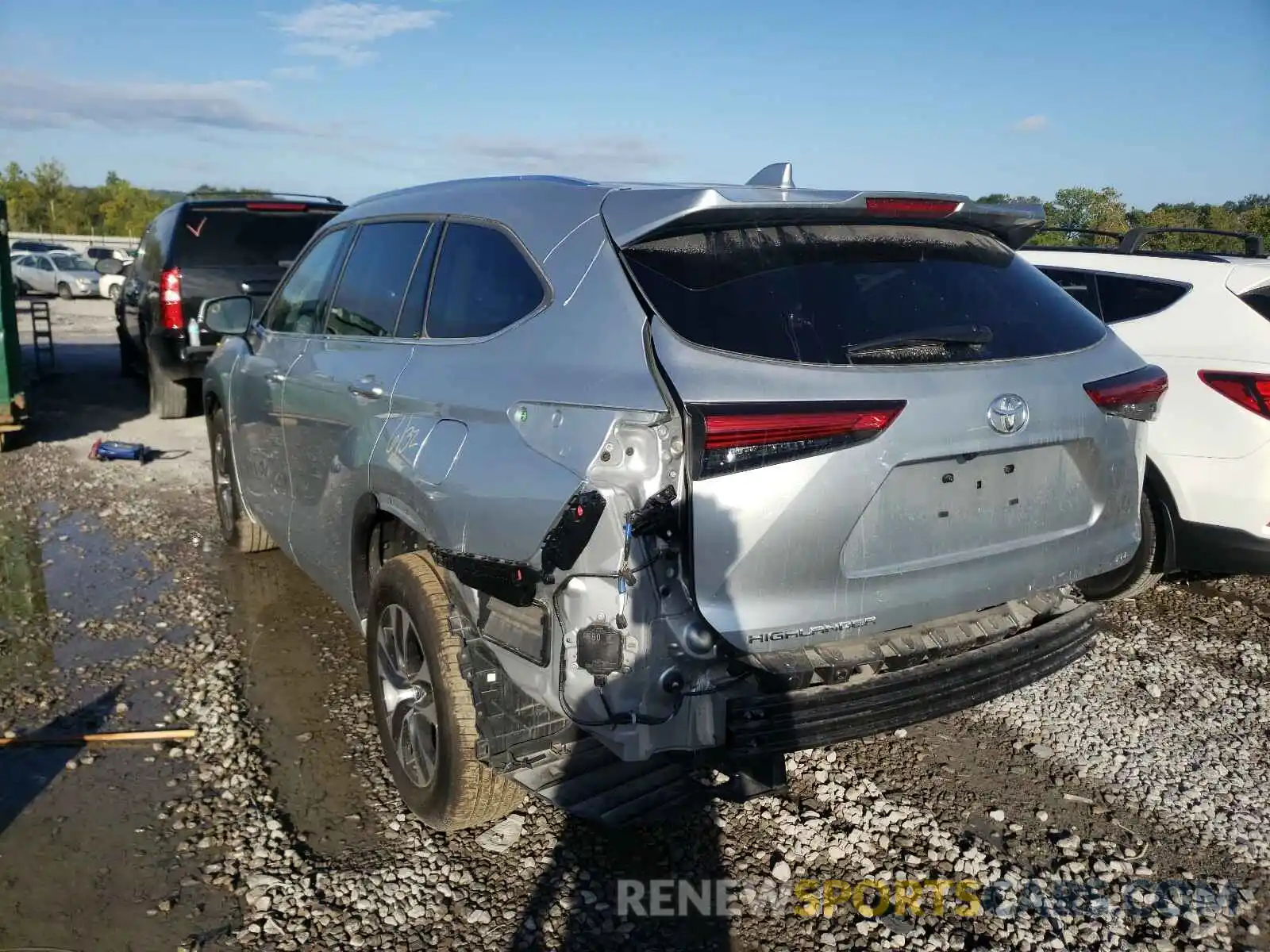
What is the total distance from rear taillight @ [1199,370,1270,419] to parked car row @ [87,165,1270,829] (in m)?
1.92

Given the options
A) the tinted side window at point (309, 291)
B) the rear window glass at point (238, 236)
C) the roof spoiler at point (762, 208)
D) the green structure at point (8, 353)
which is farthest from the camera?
the rear window glass at point (238, 236)

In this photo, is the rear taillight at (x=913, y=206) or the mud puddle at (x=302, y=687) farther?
the mud puddle at (x=302, y=687)

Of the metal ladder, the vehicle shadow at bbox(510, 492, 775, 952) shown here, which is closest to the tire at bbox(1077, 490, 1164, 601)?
the vehicle shadow at bbox(510, 492, 775, 952)

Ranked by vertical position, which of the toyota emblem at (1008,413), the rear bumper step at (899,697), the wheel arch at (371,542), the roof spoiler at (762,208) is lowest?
the rear bumper step at (899,697)

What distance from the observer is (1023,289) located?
321cm

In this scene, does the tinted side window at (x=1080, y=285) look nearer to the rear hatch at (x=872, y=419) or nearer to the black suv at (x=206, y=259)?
the rear hatch at (x=872, y=419)

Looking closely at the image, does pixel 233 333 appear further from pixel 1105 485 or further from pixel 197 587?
pixel 1105 485

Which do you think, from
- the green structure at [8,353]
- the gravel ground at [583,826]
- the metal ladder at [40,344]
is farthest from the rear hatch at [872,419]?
the metal ladder at [40,344]

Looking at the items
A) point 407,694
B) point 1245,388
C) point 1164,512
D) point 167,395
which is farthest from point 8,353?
point 1245,388

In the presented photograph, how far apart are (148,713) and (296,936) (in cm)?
166

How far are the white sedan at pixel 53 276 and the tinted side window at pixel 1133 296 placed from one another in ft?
99.6

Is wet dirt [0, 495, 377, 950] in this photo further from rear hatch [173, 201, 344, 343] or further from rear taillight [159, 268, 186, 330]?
rear hatch [173, 201, 344, 343]

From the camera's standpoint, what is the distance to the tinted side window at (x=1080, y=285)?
19.1 feet

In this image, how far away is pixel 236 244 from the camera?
9.34 metres
